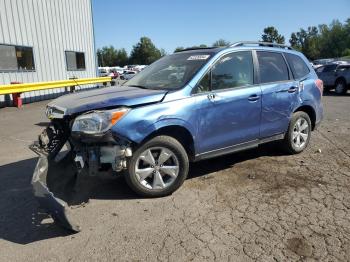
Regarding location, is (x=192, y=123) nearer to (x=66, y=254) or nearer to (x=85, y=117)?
(x=85, y=117)

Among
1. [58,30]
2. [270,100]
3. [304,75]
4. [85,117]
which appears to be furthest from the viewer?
[58,30]

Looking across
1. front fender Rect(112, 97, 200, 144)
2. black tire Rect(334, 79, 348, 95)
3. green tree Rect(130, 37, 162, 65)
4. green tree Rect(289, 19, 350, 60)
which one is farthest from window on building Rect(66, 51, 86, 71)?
green tree Rect(289, 19, 350, 60)

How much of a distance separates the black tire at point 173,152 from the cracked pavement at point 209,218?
0.12m

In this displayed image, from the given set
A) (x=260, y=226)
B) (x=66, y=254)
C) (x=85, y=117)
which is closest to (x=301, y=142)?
(x=260, y=226)

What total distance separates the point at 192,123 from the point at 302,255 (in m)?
2.02

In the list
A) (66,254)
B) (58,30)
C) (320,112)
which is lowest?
(66,254)

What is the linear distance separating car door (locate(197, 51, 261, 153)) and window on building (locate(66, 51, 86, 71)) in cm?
1511

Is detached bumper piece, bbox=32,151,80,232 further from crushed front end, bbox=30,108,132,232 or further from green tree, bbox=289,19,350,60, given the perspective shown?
green tree, bbox=289,19,350,60

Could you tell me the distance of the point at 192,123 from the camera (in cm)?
450

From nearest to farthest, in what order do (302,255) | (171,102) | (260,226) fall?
(302,255) → (260,226) → (171,102)

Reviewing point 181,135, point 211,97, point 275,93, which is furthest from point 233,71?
point 181,135

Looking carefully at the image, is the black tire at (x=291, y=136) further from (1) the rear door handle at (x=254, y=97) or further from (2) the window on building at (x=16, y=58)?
(2) the window on building at (x=16, y=58)

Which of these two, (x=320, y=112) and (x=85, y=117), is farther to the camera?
(x=320, y=112)

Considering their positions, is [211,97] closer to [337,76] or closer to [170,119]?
[170,119]
